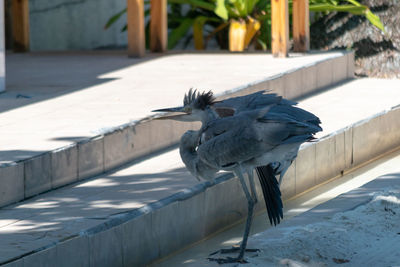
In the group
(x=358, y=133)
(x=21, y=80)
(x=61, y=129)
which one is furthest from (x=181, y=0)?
(x=61, y=129)

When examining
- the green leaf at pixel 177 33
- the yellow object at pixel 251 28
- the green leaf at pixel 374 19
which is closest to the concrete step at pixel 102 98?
the green leaf at pixel 374 19

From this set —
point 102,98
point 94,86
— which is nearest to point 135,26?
point 94,86

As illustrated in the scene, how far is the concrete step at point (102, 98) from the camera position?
17.9ft

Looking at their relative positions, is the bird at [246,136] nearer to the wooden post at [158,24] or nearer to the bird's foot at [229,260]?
the bird's foot at [229,260]

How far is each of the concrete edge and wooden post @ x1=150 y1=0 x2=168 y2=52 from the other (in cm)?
339

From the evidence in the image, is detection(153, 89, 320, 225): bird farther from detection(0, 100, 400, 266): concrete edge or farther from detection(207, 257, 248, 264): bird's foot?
detection(0, 100, 400, 266): concrete edge

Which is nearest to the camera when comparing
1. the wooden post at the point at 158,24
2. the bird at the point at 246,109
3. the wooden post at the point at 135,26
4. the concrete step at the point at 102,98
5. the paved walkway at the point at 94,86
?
the bird at the point at 246,109

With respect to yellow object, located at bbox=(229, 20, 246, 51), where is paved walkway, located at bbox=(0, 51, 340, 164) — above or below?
below

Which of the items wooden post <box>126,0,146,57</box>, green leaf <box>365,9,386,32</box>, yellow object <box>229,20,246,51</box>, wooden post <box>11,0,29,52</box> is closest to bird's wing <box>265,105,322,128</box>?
wooden post <box>126,0,146,57</box>

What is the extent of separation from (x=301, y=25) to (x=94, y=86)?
3.14 metres

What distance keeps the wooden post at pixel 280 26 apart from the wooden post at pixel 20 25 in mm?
3272

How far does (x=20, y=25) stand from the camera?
10.9m

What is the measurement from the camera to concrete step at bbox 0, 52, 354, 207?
5.46 meters

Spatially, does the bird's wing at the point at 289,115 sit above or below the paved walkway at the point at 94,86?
above
